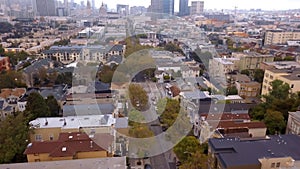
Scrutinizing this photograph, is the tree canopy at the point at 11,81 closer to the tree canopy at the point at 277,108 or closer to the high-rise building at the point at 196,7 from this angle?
the tree canopy at the point at 277,108

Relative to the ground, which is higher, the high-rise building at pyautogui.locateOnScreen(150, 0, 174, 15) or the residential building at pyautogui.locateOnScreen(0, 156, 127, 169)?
the high-rise building at pyautogui.locateOnScreen(150, 0, 174, 15)

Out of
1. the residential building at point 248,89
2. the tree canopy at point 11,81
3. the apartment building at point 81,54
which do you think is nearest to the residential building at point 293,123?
the residential building at point 248,89

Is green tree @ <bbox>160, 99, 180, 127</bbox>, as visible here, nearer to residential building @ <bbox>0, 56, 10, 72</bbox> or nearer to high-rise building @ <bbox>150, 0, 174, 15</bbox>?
residential building @ <bbox>0, 56, 10, 72</bbox>

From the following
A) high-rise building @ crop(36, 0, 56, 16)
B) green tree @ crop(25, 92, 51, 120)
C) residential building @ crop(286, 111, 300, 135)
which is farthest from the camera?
high-rise building @ crop(36, 0, 56, 16)

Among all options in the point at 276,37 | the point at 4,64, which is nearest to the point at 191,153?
the point at 4,64

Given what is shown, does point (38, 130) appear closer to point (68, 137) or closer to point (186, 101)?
point (68, 137)

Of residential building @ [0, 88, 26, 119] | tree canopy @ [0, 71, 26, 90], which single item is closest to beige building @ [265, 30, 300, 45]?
tree canopy @ [0, 71, 26, 90]

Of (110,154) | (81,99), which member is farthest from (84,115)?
(110,154)

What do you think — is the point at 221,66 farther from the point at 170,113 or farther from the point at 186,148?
the point at 186,148
